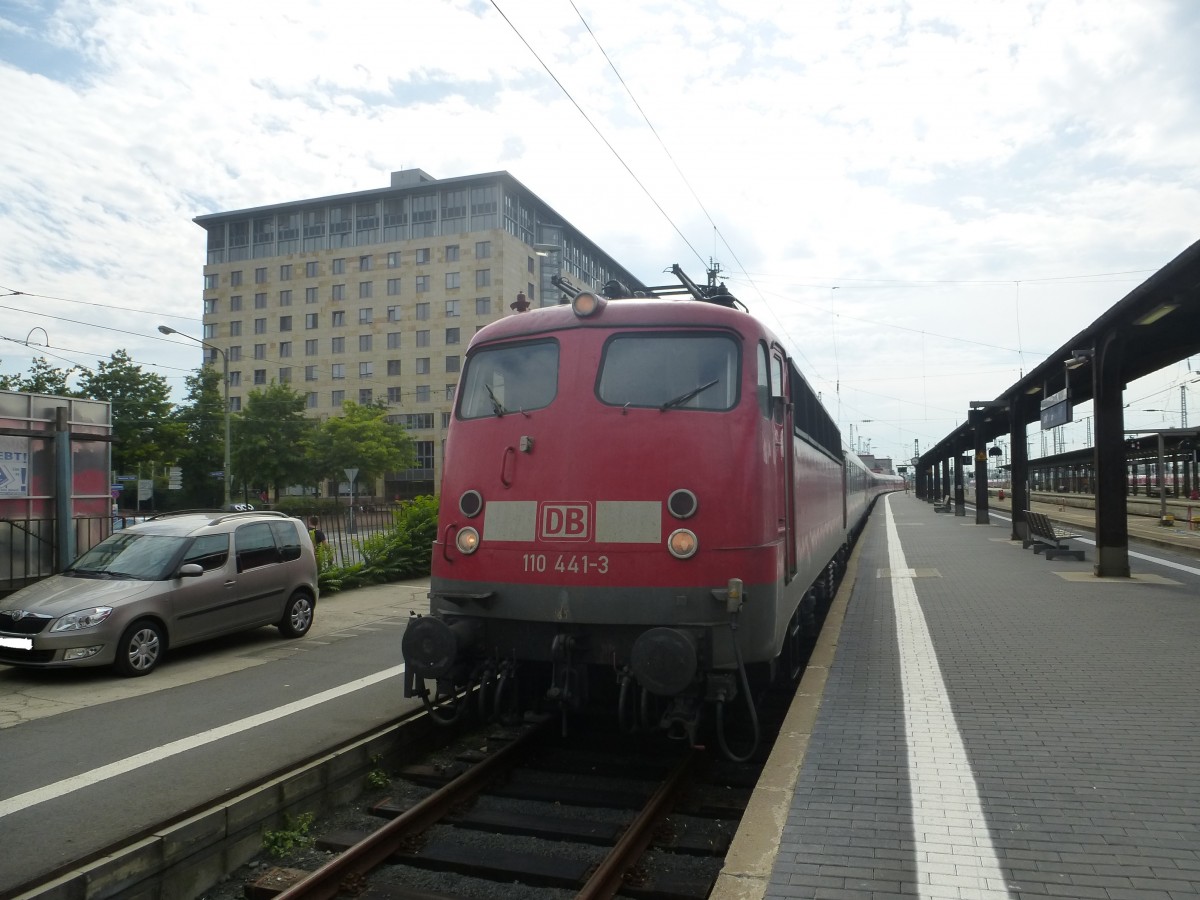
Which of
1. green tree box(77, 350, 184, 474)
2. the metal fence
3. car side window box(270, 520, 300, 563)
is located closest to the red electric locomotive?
car side window box(270, 520, 300, 563)

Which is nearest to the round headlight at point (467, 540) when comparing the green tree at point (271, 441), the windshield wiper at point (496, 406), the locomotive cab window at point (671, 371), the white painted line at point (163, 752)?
the windshield wiper at point (496, 406)

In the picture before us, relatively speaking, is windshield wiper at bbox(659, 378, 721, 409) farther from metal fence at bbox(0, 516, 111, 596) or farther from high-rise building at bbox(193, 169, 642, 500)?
high-rise building at bbox(193, 169, 642, 500)

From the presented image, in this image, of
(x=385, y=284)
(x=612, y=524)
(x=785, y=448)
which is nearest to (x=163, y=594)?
(x=612, y=524)

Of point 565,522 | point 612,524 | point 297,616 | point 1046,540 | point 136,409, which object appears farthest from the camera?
point 136,409

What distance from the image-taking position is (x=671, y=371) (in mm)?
6062

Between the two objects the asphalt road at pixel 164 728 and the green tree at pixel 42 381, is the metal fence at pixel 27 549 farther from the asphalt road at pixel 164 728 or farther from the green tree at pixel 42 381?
the green tree at pixel 42 381

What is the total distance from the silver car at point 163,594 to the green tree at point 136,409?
2689 cm

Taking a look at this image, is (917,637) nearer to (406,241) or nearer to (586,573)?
(586,573)

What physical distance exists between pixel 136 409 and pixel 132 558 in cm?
2847

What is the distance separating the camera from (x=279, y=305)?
73062 millimetres

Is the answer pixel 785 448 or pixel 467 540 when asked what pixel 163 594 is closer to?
pixel 467 540

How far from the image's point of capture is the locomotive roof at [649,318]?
6133 mm

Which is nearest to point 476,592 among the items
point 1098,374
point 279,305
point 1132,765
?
point 1132,765

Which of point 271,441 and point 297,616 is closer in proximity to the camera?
point 297,616
